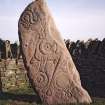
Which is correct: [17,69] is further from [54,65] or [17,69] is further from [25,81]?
[54,65]

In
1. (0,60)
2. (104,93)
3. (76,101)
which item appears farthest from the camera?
(0,60)

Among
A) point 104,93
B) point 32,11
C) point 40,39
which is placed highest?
point 32,11

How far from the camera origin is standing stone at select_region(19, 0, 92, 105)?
1296 centimetres

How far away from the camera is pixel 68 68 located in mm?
13039

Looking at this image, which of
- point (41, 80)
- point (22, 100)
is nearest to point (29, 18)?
point (41, 80)

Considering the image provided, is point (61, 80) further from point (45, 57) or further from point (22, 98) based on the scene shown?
point (22, 98)

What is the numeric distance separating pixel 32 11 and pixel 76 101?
2952 millimetres

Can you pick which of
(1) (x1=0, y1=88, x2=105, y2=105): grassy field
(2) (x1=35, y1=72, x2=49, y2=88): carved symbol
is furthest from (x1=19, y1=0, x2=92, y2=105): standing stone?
(1) (x1=0, y1=88, x2=105, y2=105): grassy field

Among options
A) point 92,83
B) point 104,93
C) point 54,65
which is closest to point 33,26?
point 54,65

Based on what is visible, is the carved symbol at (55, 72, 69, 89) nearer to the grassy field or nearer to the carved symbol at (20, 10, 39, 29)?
the grassy field

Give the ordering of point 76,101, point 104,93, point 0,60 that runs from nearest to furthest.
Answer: point 76,101, point 104,93, point 0,60

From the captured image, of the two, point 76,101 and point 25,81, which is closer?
point 76,101

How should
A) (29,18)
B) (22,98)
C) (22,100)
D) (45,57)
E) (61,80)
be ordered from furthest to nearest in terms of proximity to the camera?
(22,98)
(22,100)
(29,18)
(45,57)
(61,80)

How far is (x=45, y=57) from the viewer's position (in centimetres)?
1316
